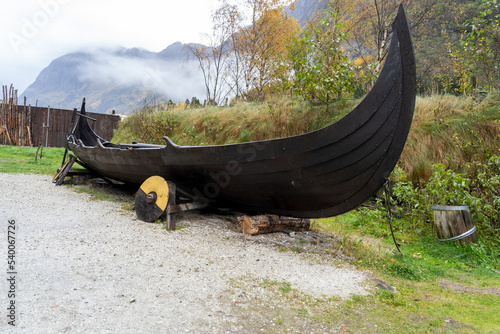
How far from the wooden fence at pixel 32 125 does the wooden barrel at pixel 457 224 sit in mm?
15481

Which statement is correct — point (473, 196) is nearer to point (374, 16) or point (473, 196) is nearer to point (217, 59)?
point (374, 16)

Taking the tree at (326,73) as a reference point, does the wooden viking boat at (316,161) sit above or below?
below

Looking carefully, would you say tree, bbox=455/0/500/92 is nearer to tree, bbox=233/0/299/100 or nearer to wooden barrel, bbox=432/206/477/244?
wooden barrel, bbox=432/206/477/244

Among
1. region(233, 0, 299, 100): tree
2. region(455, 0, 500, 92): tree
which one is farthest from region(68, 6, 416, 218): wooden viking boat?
region(233, 0, 299, 100): tree

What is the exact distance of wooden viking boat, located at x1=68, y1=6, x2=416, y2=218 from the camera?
2586mm

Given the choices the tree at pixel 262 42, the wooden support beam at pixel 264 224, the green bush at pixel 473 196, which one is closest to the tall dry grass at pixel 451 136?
the green bush at pixel 473 196

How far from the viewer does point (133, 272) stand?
2.48 m

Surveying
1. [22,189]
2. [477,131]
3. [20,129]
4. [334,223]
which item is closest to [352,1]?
[477,131]

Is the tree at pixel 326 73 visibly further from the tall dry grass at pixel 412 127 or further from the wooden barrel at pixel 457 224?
the wooden barrel at pixel 457 224

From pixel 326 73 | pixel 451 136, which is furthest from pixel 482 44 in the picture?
pixel 326 73

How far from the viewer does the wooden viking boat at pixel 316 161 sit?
2.59m

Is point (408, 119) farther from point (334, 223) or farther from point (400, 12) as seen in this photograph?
point (334, 223)

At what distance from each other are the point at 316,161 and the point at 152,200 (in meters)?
2.16

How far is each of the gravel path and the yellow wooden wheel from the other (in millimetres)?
157
